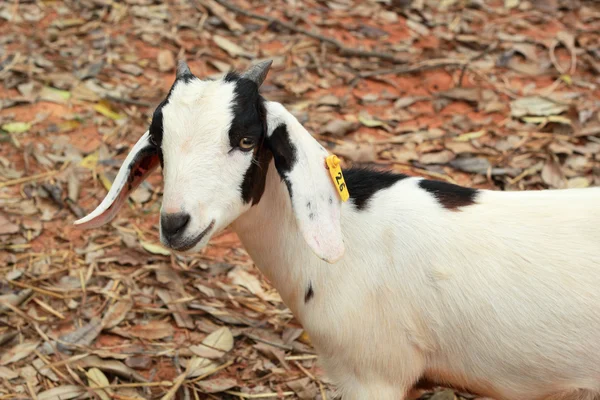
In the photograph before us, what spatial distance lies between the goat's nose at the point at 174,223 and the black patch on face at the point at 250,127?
301mm

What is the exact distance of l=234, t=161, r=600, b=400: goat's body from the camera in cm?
277

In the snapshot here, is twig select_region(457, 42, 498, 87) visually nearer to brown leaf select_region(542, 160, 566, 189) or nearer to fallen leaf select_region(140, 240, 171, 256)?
brown leaf select_region(542, 160, 566, 189)

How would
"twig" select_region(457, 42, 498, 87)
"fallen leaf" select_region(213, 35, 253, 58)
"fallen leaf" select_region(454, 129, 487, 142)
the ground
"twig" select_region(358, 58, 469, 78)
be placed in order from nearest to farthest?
the ground → "fallen leaf" select_region(454, 129, 487, 142) → "twig" select_region(457, 42, 498, 87) → "twig" select_region(358, 58, 469, 78) → "fallen leaf" select_region(213, 35, 253, 58)

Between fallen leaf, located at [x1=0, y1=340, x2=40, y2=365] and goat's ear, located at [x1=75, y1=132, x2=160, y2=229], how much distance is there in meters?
1.16

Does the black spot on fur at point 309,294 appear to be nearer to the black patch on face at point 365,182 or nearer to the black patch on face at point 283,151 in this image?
the black patch on face at point 365,182

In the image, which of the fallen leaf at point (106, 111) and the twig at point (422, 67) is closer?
the fallen leaf at point (106, 111)

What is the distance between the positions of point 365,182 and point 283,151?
0.56 m

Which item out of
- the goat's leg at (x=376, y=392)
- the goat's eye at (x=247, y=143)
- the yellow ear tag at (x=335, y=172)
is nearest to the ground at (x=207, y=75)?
the goat's leg at (x=376, y=392)

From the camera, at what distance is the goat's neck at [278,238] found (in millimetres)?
3061

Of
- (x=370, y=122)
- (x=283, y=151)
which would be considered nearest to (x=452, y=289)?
(x=283, y=151)

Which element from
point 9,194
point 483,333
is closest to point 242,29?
point 9,194

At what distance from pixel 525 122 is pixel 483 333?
3058mm

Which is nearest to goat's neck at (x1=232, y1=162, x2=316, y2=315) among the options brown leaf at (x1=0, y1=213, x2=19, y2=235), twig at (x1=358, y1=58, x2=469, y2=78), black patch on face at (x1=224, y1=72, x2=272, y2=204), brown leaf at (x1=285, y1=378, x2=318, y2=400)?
black patch on face at (x1=224, y1=72, x2=272, y2=204)

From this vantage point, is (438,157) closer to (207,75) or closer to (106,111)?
(207,75)
